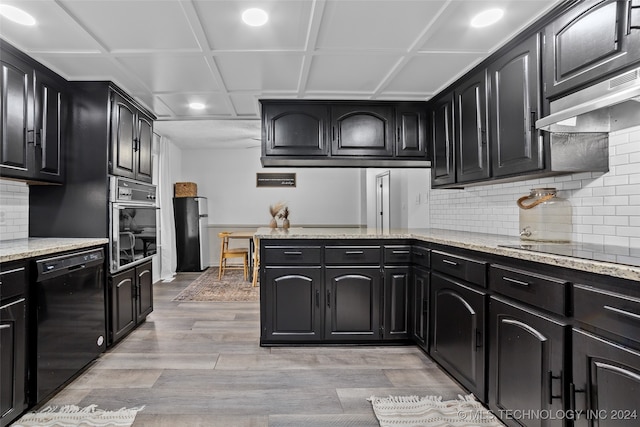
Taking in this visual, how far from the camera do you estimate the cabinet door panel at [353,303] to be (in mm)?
2732

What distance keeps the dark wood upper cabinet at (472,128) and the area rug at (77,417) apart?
8.58 ft

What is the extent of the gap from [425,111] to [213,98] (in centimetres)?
200

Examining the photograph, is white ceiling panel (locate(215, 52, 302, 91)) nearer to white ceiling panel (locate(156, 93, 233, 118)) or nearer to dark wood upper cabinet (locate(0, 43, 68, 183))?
white ceiling panel (locate(156, 93, 233, 118))

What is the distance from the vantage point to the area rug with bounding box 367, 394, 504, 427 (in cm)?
175

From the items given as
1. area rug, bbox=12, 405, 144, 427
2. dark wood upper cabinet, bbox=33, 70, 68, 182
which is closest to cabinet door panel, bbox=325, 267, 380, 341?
area rug, bbox=12, 405, 144, 427

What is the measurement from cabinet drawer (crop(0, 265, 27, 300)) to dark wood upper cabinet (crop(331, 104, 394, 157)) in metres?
2.35

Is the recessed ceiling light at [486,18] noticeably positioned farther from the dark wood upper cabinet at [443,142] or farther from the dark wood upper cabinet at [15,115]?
the dark wood upper cabinet at [15,115]

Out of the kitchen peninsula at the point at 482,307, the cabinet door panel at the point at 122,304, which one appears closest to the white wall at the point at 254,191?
the cabinet door panel at the point at 122,304

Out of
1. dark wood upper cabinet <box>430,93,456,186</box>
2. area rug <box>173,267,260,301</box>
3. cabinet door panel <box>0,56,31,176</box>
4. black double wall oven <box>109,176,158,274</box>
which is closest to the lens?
cabinet door panel <box>0,56,31,176</box>

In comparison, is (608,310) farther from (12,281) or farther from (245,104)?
(245,104)

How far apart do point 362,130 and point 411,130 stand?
0.47 metres

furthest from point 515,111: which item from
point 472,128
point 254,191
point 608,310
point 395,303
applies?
point 254,191

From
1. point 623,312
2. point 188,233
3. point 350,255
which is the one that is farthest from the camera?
point 188,233

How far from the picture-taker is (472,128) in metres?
2.53
